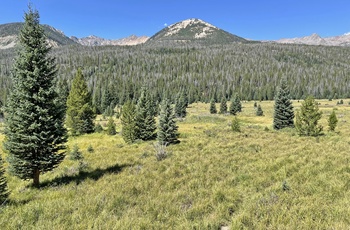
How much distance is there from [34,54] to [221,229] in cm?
1005

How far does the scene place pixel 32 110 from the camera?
10.0 m

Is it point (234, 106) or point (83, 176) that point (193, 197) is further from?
point (234, 106)

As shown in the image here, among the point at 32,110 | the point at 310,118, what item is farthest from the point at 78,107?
the point at 310,118

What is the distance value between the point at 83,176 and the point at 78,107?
23.2m

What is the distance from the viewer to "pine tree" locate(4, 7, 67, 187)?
9844 mm

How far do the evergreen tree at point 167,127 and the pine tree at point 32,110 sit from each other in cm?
1524

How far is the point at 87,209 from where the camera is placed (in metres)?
6.91

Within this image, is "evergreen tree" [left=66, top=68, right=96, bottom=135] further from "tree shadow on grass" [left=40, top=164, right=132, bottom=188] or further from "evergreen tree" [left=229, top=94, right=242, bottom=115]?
"evergreen tree" [left=229, top=94, right=242, bottom=115]

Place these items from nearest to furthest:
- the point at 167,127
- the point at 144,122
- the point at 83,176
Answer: the point at 83,176
the point at 167,127
the point at 144,122

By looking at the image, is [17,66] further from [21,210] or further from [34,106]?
[21,210]

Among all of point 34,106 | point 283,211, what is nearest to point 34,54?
point 34,106

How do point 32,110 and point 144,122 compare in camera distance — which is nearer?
point 32,110

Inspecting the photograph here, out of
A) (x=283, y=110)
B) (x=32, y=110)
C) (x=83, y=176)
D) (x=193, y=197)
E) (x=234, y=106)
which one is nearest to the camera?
(x=193, y=197)

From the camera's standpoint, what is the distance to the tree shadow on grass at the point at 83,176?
10664 millimetres
